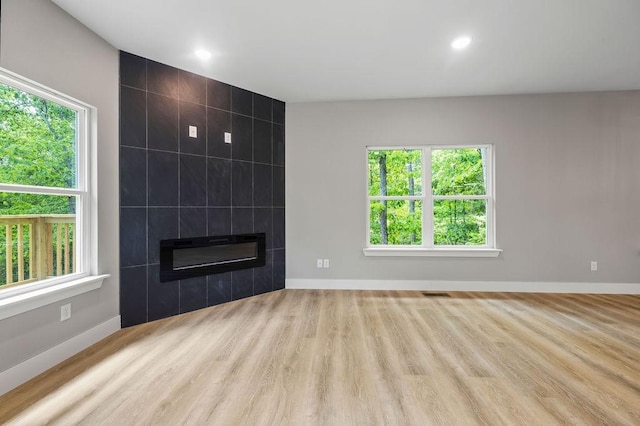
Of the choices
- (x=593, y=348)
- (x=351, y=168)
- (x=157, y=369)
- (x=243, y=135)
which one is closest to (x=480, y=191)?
(x=351, y=168)

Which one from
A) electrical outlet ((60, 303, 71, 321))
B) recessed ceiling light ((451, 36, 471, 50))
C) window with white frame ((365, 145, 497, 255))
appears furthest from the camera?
window with white frame ((365, 145, 497, 255))

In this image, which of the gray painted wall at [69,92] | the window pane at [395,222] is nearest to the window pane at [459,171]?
the window pane at [395,222]

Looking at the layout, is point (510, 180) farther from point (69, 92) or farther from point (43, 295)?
point (43, 295)

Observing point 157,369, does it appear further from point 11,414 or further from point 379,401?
point 379,401

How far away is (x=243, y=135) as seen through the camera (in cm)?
382

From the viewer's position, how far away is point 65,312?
7.47 ft

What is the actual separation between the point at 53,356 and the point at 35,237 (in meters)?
0.87

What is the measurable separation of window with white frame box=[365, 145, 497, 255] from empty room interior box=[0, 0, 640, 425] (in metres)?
0.03

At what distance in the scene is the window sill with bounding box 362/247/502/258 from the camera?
406 centimetres

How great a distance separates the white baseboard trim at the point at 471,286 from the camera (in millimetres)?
3930

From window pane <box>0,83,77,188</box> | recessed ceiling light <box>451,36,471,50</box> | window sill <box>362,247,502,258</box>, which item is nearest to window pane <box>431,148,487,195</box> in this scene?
window sill <box>362,247,502,258</box>

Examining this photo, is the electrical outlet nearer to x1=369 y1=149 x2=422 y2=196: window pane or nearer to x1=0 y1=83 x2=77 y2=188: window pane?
x1=0 y1=83 x2=77 y2=188: window pane

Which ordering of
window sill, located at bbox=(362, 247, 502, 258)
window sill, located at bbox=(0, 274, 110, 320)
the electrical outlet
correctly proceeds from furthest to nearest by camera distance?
window sill, located at bbox=(362, 247, 502, 258)
the electrical outlet
window sill, located at bbox=(0, 274, 110, 320)

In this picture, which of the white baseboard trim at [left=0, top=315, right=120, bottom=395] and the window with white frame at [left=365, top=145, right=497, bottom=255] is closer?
the white baseboard trim at [left=0, top=315, right=120, bottom=395]
